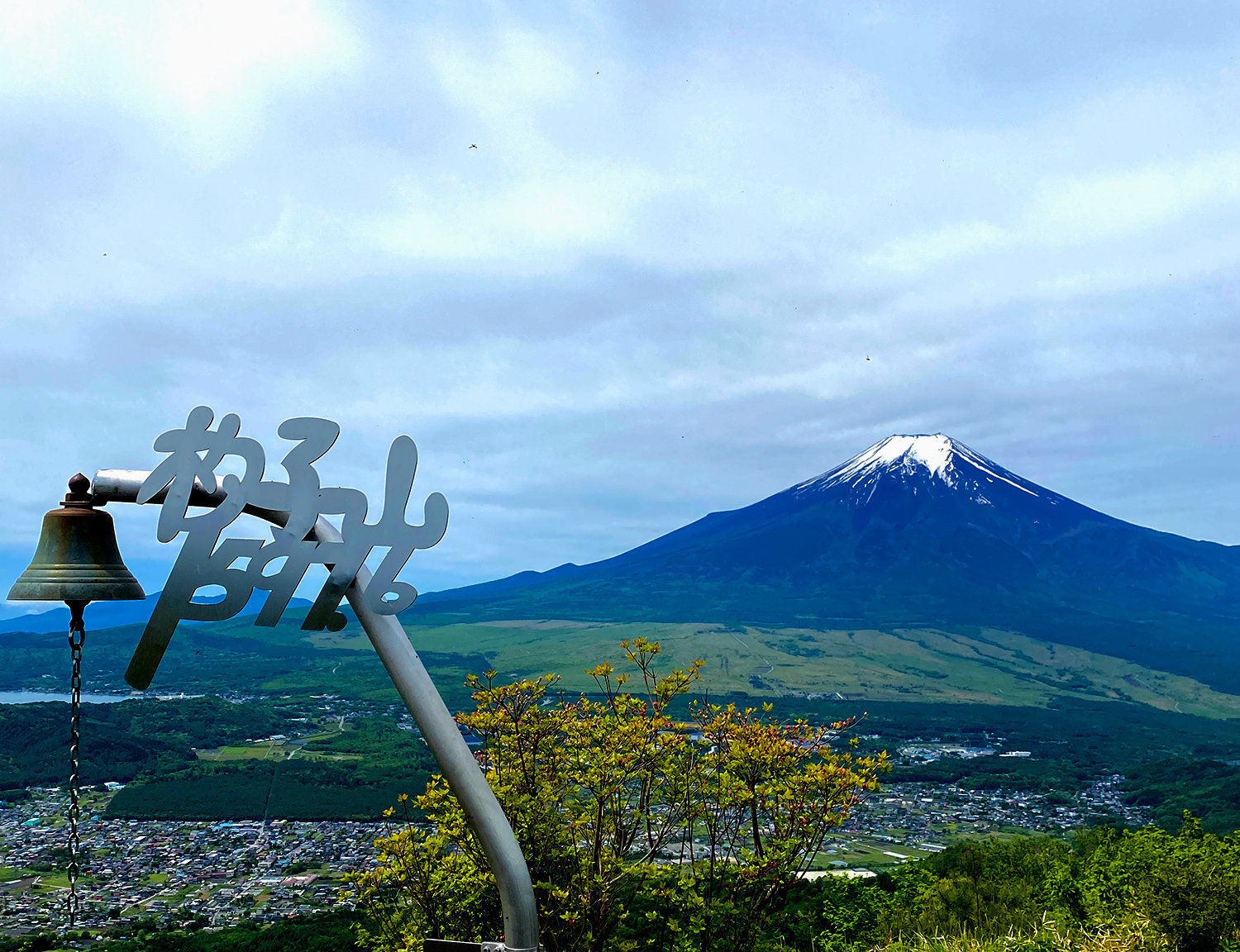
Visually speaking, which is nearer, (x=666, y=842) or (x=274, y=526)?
(x=274, y=526)

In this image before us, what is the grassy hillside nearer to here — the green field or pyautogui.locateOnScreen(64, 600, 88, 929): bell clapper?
the green field

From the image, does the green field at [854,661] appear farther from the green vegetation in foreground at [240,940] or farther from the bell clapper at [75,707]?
the bell clapper at [75,707]

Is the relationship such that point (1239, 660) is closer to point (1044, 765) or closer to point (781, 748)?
point (1044, 765)

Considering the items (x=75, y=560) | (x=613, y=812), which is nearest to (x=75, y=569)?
(x=75, y=560)

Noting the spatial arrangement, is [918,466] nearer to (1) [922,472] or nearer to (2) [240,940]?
(1) [922,472]

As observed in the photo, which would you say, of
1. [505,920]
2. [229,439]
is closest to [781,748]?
[505,920]

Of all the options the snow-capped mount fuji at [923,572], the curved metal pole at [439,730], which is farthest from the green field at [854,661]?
the curved metal pole at [439,730]

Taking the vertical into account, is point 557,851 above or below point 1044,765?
above
